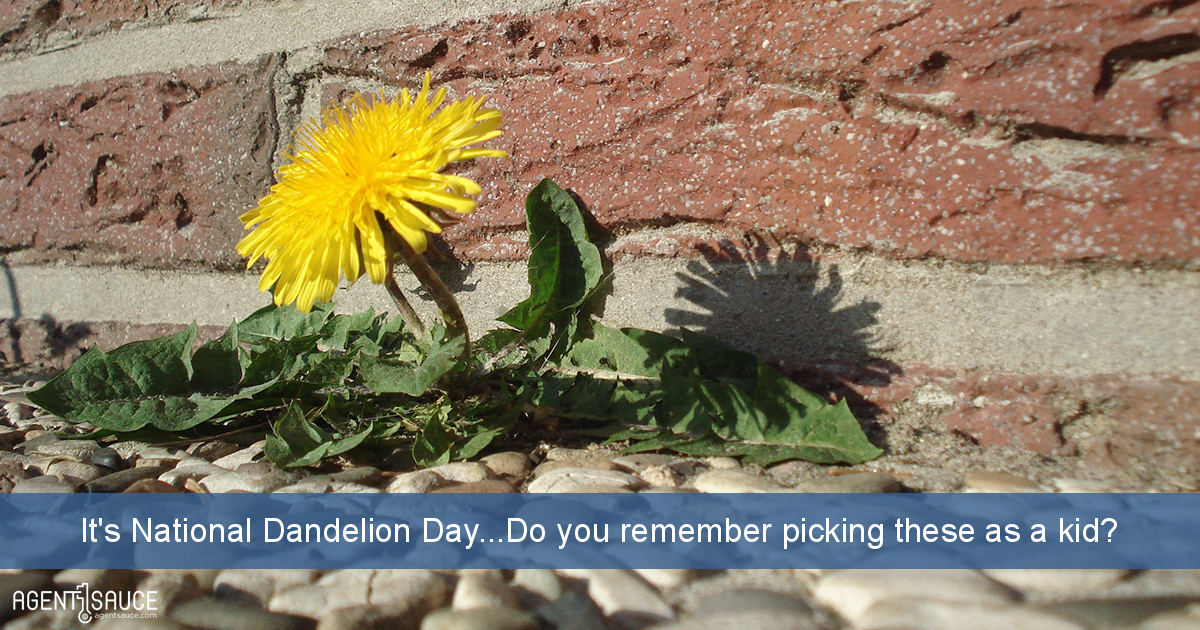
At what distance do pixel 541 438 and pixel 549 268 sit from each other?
0.29 m

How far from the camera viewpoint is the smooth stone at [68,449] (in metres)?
1.33

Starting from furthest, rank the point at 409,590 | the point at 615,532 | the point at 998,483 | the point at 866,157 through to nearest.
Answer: the point at 866,157 < the point at 998,483 < the point at 615,532 < the point at 409,590

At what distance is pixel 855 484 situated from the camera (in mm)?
1032

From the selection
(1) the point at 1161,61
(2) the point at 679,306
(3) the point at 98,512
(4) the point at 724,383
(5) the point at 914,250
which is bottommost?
(3) the point at 98,512

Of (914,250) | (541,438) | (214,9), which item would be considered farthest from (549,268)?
(214,9)

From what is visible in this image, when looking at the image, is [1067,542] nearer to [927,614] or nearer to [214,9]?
[927,614]

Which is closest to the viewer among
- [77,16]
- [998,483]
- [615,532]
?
[615,532]

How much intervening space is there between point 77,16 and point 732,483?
1953mm

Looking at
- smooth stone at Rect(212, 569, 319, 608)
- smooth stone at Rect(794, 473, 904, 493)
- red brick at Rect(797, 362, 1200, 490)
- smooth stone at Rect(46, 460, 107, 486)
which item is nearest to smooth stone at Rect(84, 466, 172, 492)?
smooth stone at Rect(46, 460, 107, 486)

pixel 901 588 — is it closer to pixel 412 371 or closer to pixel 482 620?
pixel 482 620

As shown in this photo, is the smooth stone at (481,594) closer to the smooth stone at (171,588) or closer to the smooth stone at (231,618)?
the smooth stone at (231,618)

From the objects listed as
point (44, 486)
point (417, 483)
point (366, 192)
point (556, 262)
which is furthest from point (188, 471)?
point (556, 262)

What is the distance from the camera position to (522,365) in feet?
4.64

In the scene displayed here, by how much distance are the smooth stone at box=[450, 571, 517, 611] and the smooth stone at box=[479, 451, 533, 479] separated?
331mm
